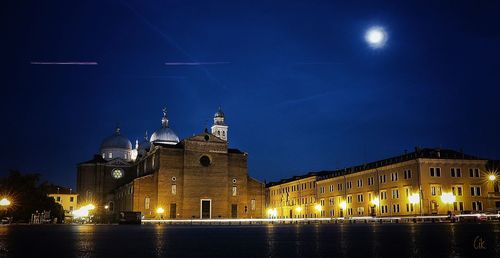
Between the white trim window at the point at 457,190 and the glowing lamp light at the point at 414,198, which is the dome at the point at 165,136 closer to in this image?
the glowing lamp light at the point at 414,198

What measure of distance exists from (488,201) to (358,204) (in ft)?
53.9

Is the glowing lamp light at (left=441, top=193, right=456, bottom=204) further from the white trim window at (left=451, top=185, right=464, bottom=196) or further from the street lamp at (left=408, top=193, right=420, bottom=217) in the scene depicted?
the white trim window at (left=451, top=185, right=464, bottom=196)

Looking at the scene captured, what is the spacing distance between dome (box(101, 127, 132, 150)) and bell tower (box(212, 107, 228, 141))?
16920 mm

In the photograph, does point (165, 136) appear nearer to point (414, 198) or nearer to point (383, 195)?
point (383, 195)

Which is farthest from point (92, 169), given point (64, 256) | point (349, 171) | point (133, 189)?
point (64, 256)

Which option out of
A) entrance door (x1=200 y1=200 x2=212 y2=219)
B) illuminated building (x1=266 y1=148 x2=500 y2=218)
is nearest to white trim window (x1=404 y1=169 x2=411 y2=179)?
illuminated building (x1=266 y1=148 x2=500 y2=218)

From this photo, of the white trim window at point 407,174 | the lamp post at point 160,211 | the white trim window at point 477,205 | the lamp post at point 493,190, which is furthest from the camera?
the lamp post at point 160,211

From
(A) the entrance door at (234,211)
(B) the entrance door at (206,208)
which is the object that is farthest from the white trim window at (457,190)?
(B) the entrance door at (206,208)

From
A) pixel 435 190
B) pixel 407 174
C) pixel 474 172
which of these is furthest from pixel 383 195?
pixel 474 172

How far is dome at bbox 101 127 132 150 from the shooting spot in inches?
3649

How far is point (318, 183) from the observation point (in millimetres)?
80688

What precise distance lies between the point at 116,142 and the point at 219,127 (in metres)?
20.4

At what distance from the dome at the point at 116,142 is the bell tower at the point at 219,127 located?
1692cm

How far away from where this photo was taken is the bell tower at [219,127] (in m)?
100
